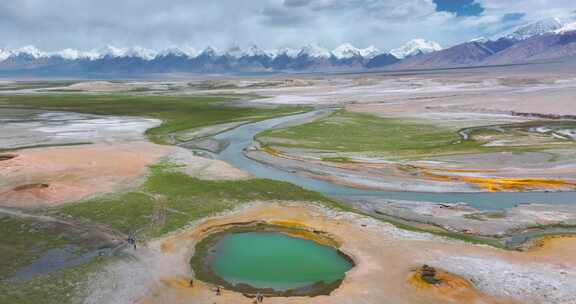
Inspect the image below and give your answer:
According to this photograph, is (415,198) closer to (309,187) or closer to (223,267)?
(309,187)

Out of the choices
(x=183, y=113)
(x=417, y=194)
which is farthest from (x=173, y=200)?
(x=183, y=113)

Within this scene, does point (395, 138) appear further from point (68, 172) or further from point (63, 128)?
point (63, 128)

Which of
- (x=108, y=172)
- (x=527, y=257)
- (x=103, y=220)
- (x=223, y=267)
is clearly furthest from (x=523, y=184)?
(x=108, y=172)

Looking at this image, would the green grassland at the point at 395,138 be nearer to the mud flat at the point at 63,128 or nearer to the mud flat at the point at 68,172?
the mud flat at the point at 68,172

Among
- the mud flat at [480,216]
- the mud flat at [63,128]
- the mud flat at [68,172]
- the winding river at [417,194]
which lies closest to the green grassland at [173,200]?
the mud flat at [68,172]

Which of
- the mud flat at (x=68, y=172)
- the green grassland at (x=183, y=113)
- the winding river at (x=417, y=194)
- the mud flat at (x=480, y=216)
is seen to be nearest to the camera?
the mud flat at (x=480, y=216)

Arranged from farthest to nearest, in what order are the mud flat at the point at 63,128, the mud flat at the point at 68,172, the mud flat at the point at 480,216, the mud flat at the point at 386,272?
the mud flat at the point at 63,128
the mud flat at the point at 68,172
the mud flat at the point at 480,216
the mud flat at the point at 386,272
